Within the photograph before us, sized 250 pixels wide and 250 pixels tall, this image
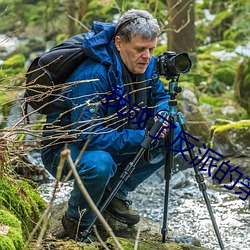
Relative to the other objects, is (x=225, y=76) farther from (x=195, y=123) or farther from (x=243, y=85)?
(x=195, y=123)

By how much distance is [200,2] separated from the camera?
14836 mm

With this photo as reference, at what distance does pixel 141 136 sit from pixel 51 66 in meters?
0.64

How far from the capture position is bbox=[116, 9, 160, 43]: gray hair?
11.2ft

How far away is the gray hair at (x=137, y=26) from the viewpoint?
3410mm

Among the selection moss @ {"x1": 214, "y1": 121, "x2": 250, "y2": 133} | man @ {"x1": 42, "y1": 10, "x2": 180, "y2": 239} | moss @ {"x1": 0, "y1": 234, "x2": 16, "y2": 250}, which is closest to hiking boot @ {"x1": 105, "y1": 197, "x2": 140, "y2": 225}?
man @ {"x1": 42, "y1": 10, "x2": 180, "y2": 239}

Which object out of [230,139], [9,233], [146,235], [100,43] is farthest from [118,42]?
[230,139]

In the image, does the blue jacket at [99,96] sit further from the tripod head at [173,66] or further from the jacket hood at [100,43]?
the tripod head at [173,66]

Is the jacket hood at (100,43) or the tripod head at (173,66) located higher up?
the jacket hood at (100,43)

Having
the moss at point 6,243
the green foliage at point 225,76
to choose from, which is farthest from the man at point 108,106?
the green foliage at point 225,76

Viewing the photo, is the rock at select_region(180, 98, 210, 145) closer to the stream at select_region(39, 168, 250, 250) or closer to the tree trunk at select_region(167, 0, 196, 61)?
the stream at select_region(39, 168, 250, 250)

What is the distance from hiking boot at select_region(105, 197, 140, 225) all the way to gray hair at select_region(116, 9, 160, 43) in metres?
1.05

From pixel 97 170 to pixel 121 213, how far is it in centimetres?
64

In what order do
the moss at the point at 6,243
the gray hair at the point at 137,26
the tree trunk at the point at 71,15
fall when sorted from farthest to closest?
the tree trunk at the point at 71,15 < the gray hair at the point at 137,26 < the moss at the point at 6,243

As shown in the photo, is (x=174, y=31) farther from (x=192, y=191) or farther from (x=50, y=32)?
(x=50, y=32)
